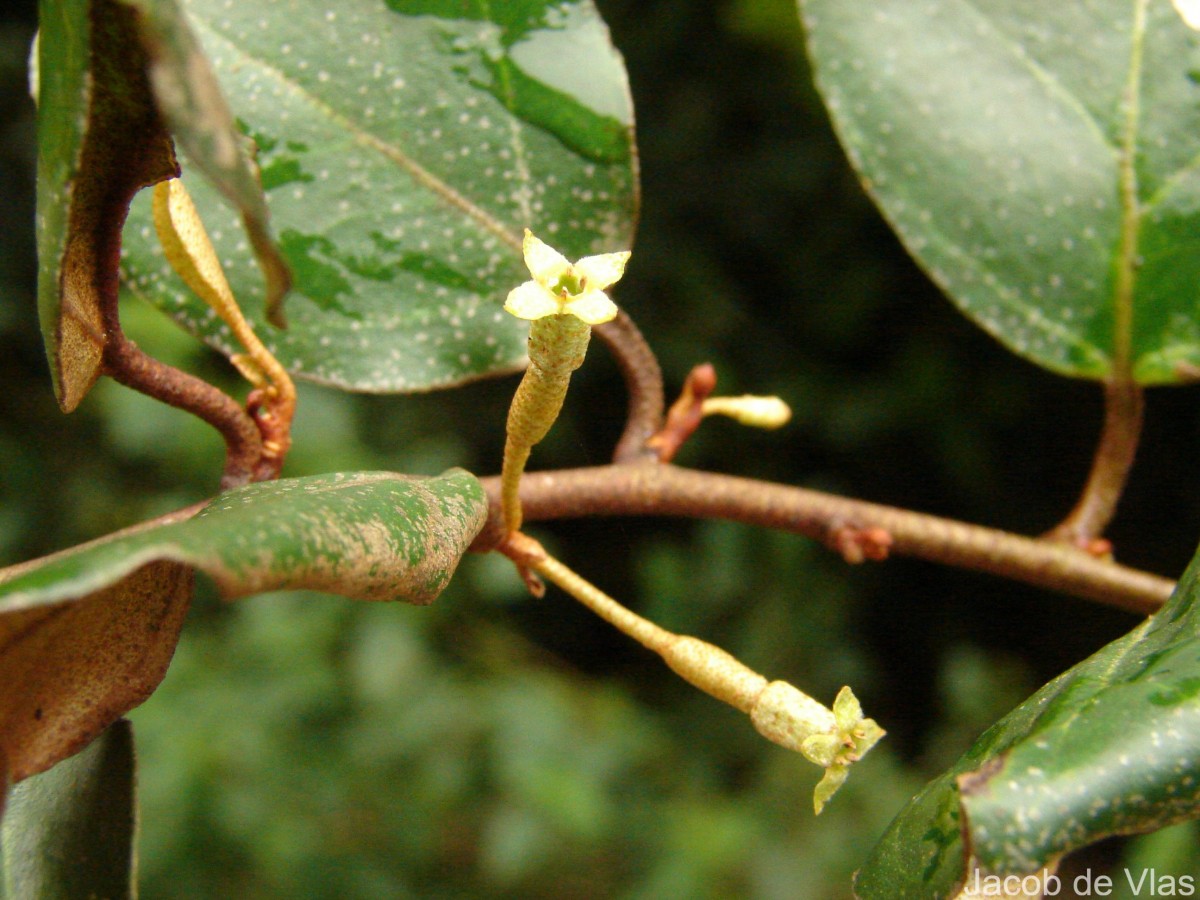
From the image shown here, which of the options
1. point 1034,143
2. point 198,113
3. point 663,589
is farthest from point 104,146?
point 663,589

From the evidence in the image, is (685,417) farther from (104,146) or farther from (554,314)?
(104,146)

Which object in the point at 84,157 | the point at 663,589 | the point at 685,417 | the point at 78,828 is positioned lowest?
the point at 663,589

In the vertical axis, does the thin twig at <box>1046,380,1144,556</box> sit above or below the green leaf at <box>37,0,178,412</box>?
below

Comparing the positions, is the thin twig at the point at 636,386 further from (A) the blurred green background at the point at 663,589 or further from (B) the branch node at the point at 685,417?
(A) the blurred green background at the point at 663,589

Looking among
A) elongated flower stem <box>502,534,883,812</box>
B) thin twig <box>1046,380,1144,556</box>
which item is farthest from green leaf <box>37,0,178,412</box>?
thin twig <box>1046,380,1144,556</box>

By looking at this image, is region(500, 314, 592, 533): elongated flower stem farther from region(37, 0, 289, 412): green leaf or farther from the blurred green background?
the blurred green background

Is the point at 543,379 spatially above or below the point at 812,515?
above

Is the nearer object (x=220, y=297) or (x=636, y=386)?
(x=220, y=297)

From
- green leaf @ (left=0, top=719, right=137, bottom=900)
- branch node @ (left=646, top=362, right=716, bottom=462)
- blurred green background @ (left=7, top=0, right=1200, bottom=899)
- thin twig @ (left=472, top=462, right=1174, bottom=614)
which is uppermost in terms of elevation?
branch node @ (left=646, top=362, right=716, bottom=462)
